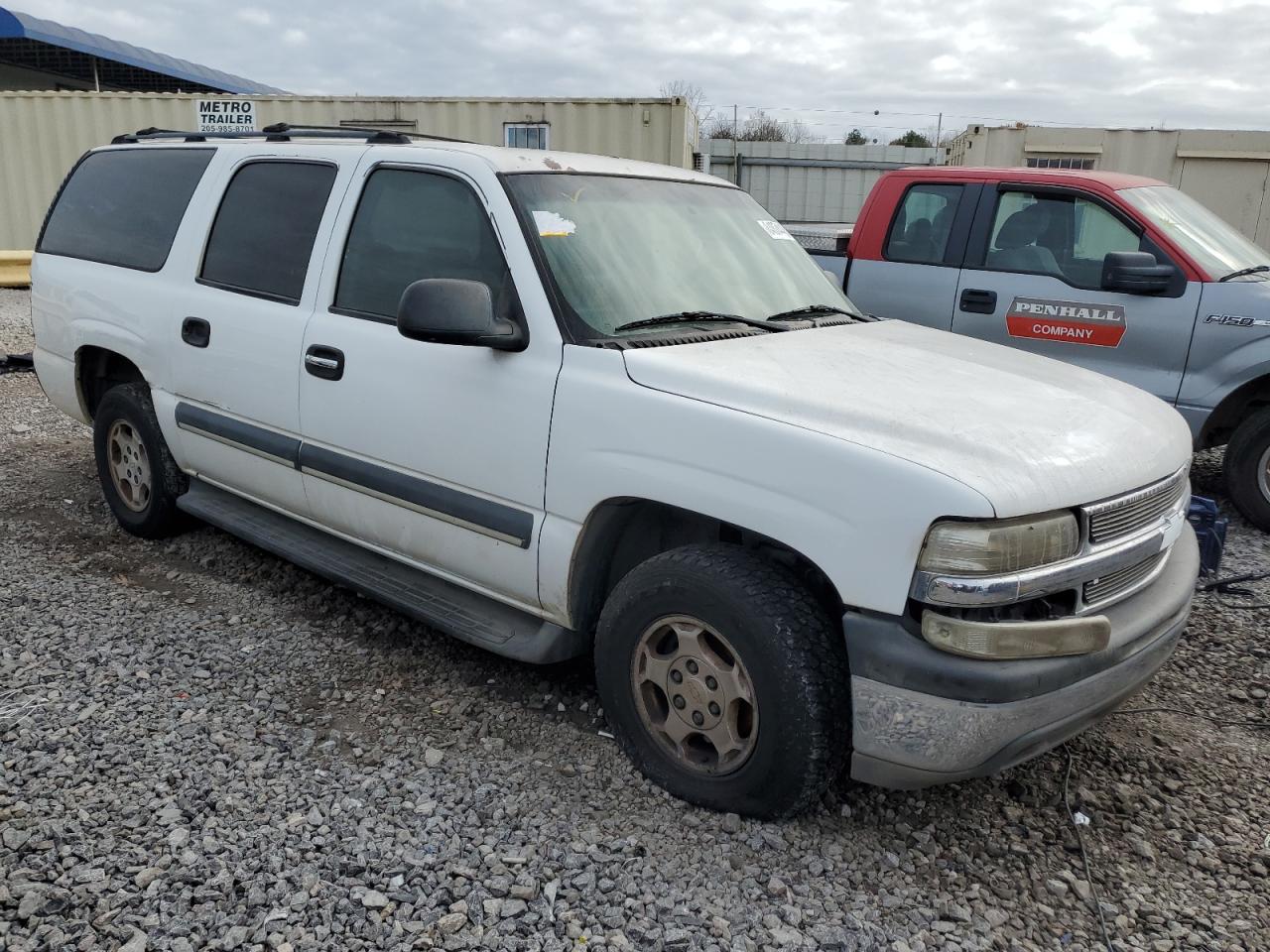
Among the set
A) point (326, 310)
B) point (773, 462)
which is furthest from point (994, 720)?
point (326, 310)

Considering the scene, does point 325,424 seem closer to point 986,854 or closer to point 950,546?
point 950,546

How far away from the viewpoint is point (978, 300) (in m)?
6.16

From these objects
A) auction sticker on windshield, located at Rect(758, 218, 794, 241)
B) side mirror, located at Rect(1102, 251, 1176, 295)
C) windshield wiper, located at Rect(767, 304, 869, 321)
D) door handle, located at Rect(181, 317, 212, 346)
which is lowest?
door handle, located at Rect(181, 317, 212, 346)

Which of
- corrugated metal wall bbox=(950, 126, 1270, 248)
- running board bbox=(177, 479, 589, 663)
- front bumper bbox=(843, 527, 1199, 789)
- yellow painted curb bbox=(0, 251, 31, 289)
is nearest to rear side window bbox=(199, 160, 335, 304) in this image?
running board bbox=(177, 479, 589, 663)

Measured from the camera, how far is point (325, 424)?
369 cm

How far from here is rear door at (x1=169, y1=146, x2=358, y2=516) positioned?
383 cm

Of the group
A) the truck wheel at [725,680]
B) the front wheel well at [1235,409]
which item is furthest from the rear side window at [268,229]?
the front wheel well at [1235,409]

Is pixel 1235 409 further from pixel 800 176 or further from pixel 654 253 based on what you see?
pixel 800 176

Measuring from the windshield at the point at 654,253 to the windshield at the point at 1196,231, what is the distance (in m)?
2.90

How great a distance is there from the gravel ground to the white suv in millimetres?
293

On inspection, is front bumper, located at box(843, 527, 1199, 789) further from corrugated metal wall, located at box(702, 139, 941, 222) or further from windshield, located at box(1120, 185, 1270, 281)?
corrugated metal wall, located at box(702, 139, 941, 222)

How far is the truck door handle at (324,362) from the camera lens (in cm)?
359

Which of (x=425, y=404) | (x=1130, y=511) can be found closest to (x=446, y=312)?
(x=425, y=404)

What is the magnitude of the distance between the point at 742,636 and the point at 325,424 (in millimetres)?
1845
